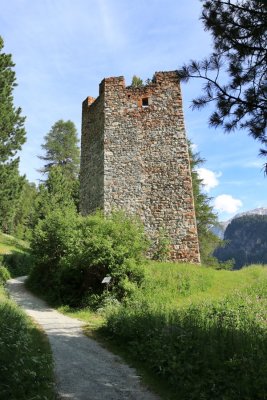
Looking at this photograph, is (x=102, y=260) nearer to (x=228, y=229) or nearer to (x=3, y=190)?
(x=3, y=190)

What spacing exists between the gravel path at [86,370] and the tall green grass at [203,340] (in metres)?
0.50

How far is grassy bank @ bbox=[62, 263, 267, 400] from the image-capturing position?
5413 millimetres

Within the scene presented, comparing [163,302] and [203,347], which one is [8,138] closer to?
[163,302]

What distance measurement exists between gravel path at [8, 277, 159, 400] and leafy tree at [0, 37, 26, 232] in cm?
1238

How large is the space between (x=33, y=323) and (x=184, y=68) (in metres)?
7.45

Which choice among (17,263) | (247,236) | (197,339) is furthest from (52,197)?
(247,236)

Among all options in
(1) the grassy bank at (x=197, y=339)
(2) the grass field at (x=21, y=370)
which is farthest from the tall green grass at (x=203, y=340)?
(2) the grass field at (x=21, y=370)

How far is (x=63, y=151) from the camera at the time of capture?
140ft

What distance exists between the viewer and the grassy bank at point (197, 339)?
5413 mm

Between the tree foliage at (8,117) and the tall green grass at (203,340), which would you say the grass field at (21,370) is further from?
the tree foliage at (8,117)

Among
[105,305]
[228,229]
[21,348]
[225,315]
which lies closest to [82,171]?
[105,305]

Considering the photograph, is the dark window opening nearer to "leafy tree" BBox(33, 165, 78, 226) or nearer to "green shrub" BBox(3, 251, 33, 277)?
"green shrub" BBox(3, 251, 33, 277)

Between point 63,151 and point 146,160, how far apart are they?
28.1 m

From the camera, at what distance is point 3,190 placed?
68.1ft
